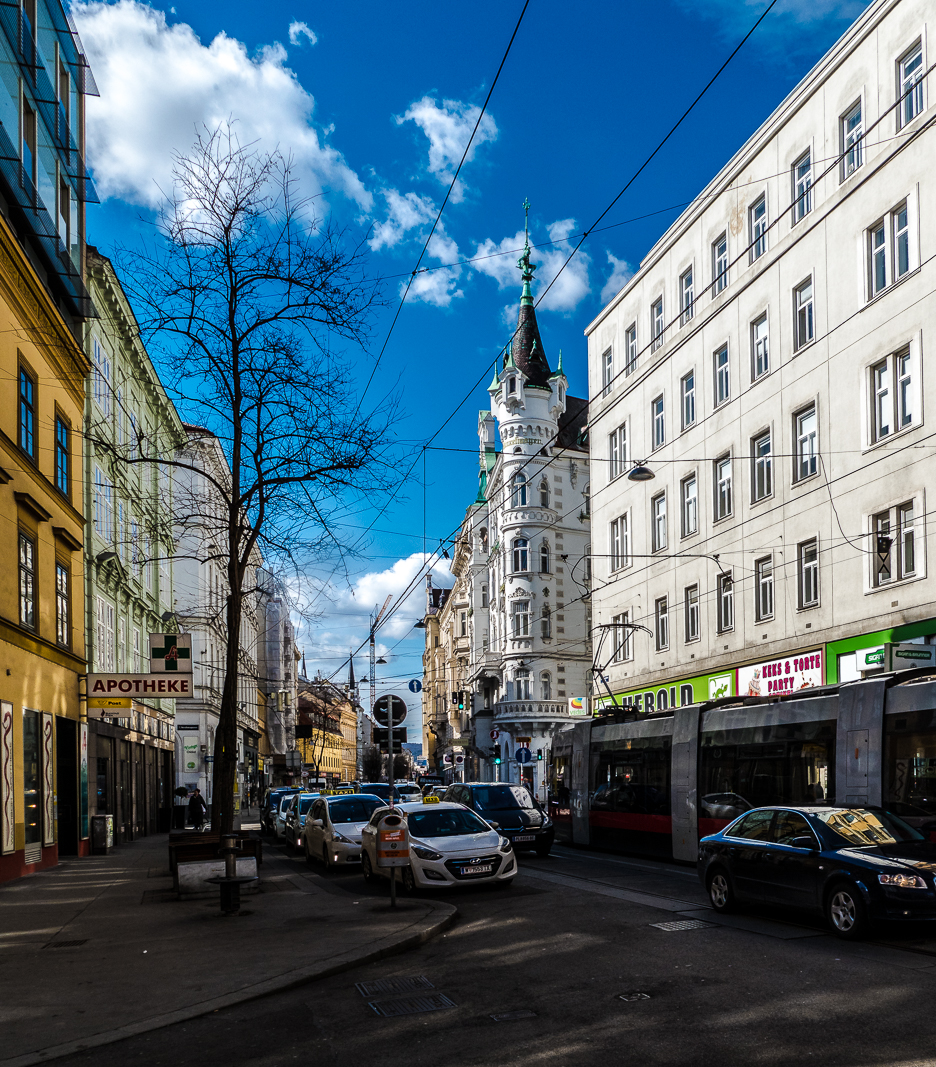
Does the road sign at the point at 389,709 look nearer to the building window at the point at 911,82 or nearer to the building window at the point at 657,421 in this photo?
the building window at the point at 911,82

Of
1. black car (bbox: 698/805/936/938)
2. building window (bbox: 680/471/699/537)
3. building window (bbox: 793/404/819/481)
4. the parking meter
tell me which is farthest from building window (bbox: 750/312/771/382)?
black car (bbox: 698/805/936/938)

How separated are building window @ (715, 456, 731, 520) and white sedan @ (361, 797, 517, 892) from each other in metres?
17.6

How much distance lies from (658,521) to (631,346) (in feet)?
23.5

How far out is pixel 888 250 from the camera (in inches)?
1041

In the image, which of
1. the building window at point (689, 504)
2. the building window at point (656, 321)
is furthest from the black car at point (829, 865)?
the building window at point (656, 321)

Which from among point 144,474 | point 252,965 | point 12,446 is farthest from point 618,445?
point 252,965

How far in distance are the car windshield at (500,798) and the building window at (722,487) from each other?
1187 centimetres

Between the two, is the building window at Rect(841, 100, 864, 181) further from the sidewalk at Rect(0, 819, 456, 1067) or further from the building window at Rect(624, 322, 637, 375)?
the sidewalk at Rect(0, 819, 456, 1067)

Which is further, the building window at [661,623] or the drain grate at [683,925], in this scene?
the building window at [661,623]

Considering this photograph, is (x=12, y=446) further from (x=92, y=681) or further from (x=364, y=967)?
(x=364, y=967)

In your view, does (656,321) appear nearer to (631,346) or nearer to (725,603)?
(631,346)

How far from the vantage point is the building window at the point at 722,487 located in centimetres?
3409

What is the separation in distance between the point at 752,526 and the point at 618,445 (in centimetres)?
1199

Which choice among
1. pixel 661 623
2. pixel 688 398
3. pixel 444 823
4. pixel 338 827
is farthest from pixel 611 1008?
pixel 661 623
